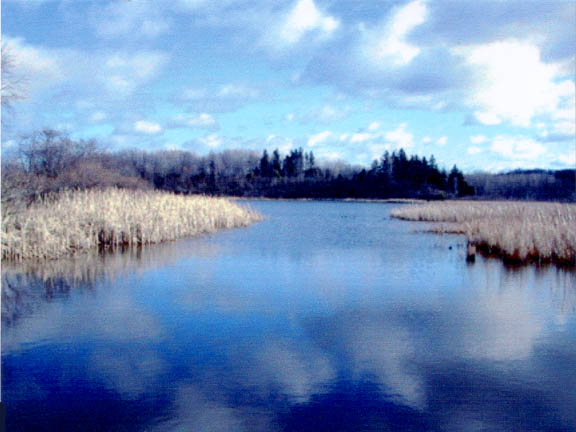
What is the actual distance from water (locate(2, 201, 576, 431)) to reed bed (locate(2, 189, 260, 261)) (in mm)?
1070

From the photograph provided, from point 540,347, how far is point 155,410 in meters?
3.98

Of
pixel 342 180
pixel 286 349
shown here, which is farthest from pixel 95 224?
pixel 342 180

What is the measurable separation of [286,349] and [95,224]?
30.2ft

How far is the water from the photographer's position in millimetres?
4004

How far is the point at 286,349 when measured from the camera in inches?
215

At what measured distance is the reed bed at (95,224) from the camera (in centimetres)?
1091

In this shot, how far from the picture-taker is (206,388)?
4.42 meters

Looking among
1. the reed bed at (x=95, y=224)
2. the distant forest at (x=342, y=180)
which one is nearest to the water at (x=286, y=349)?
the reed bed at (x=95, y=224)

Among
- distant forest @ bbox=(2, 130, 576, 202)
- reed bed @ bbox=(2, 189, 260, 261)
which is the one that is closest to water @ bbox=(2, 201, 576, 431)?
reed bed @ bbox=(2, 189, 260, 261)

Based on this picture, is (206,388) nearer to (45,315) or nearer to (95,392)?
(95,392)

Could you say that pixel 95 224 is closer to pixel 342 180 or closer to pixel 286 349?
pixel 286 349

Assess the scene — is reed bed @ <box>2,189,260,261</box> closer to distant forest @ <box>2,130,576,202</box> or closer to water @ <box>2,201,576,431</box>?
water @ <box>2,201,576,431</box>

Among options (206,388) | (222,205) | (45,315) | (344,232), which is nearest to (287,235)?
(344,232)

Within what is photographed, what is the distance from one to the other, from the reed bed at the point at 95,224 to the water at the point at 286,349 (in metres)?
1.07
